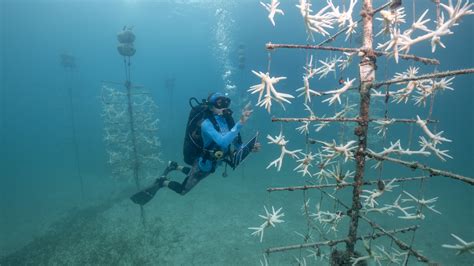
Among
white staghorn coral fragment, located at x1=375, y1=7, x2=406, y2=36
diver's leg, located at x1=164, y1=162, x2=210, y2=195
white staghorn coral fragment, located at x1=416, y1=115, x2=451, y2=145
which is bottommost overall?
diver's leg, located at x1=164, y1=162, x2=210, y2=195

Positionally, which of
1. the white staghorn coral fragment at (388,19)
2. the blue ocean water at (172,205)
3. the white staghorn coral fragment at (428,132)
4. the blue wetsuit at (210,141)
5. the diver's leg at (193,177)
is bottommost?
the blue ocean water at (172,205)

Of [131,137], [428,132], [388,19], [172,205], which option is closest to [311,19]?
[388,19]

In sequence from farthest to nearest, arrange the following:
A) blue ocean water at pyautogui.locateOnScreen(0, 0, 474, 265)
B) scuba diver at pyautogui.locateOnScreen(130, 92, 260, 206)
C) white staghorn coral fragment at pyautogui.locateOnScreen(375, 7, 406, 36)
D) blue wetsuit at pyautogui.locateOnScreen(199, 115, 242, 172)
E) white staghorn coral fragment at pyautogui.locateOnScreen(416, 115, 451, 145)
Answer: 1. blue ocean water at pyautogui.locateOnScreen(0, 0, 474, 265)
2. scuba diver at pyautogui.locateOnScreen(130, 92, 260, 206)
3. blue wetsuit at pyautogui.locateOnScreen(199, 115, 242, 172)
4. white staghorn coral fragment at pyautogui.locateOnScreen(416, 115, 451, 145)
5. white staghorn coral fragment at pyautogui.locateOnScreen(375, 7, 406, 36)

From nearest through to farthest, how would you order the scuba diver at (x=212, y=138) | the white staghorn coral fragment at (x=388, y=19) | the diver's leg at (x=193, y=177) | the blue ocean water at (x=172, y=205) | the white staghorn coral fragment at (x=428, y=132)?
Result: the white staghorn coral fragment at (x=388, y=19)
the white staghorn coral fragment at (x=428, y=132)
the scuba diver at (x=212, y=138)
the diver's leg at (x=193, y=177)
the blue ocean water at (x=172, y=205)

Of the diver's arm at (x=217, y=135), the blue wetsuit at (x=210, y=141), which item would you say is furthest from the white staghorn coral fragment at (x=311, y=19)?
the diver's arm at (x=217, y=135)

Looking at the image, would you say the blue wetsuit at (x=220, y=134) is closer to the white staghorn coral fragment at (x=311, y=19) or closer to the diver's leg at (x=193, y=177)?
the diver's leg at (x=193, y=177)

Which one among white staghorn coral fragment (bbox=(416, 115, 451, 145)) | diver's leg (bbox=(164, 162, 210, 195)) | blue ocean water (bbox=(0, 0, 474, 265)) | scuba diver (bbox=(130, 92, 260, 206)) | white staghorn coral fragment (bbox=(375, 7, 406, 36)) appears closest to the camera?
white staghorn coral fragment (bbox=(375, 7, 406, 36))

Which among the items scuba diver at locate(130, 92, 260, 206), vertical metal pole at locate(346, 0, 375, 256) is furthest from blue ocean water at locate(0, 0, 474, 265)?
scuba diver at locate(130, 92, 260, 206)

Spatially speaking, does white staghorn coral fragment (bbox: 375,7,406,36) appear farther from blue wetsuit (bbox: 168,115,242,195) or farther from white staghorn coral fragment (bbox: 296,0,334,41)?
blue wetsuit (bbox: 168,115,242,195)

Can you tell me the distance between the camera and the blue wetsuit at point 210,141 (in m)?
6.43

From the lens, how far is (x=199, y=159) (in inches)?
297

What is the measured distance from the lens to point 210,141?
275 inches

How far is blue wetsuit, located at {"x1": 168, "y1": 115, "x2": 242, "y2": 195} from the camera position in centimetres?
643

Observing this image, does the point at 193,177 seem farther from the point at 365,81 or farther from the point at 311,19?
the point at 311,19
